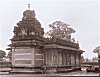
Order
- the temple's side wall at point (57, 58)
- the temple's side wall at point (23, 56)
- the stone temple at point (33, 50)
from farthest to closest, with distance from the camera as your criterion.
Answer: the temple's side wall at point (57, 58)
the stone temple at point (33, 50)
the temple's side wall at point (23, 56)

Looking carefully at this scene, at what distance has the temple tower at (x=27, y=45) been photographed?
28.4 m

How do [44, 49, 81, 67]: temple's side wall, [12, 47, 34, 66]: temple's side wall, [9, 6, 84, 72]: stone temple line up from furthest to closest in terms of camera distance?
[44, 49, 81, 67]: temple's side wall < [9, 6, 84, 72]: stone temple < [12, 47, 34, 66]: temple's side wall

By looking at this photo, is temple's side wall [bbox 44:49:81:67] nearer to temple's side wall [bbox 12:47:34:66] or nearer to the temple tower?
the temple tower

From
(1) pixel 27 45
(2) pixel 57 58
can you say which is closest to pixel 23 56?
(1) pixel 27 45

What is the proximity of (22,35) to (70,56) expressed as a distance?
29.6 feet

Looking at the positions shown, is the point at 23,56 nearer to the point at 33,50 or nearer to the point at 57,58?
the point at 33,50

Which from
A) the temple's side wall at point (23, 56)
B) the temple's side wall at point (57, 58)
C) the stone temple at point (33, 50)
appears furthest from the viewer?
the temple's side wall at point (57, 58)

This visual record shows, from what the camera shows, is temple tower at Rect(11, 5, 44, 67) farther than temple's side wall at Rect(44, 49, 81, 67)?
No

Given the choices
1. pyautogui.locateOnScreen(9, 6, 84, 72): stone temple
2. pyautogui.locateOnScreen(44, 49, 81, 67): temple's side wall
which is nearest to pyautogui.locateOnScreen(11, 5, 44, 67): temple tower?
pyautogui.locateOnScreen(9, 6, 84, 72): stone temple

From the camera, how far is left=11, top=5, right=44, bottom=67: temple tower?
2841cm

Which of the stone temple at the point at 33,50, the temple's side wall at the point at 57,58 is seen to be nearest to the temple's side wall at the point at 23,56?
the stone temple at the point at 33,50

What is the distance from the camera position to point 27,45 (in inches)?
1121

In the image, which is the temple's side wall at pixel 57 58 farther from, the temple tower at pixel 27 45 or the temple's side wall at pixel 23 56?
the temple's side wall at pixel 23 56

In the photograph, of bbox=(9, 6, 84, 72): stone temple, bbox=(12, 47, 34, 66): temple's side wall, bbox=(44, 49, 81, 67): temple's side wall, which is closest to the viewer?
bbox=(12, 47, 34, 66): temple's side wall
